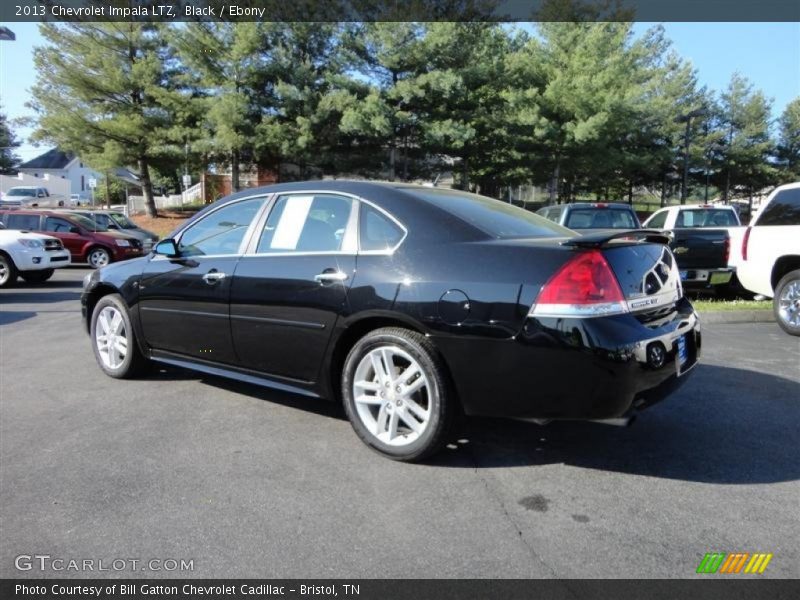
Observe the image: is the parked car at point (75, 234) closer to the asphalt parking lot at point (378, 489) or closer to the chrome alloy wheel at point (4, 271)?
the chrome alloy wheel at point (4, 271)

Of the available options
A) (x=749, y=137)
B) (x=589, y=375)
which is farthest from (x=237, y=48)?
(x=749, y=137)

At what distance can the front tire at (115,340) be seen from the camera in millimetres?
Answer: 5219

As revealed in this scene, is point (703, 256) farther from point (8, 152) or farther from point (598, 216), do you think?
point (8, 152)

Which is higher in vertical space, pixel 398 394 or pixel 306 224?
pixel 306 224

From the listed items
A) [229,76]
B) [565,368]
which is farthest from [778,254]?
[229,76]

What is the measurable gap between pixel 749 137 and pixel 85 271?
42991 mm

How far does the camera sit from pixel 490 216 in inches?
154

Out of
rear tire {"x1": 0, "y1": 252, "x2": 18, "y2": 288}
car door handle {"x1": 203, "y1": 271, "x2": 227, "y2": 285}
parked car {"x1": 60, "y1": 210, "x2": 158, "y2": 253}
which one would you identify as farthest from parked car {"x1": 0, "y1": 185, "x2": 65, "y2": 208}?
car door handle {"x1": 203, "y1": 271, "x2": 227, "y2": 285}

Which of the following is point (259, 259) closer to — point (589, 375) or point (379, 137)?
point (589, 375)

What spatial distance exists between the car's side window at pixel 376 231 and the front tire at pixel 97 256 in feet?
48.1

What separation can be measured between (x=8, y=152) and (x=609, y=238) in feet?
251

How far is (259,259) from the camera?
4227 millimetres

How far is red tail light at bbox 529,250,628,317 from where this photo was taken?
10.1 ft

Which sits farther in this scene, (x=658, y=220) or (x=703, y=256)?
(x=658, y=220)
